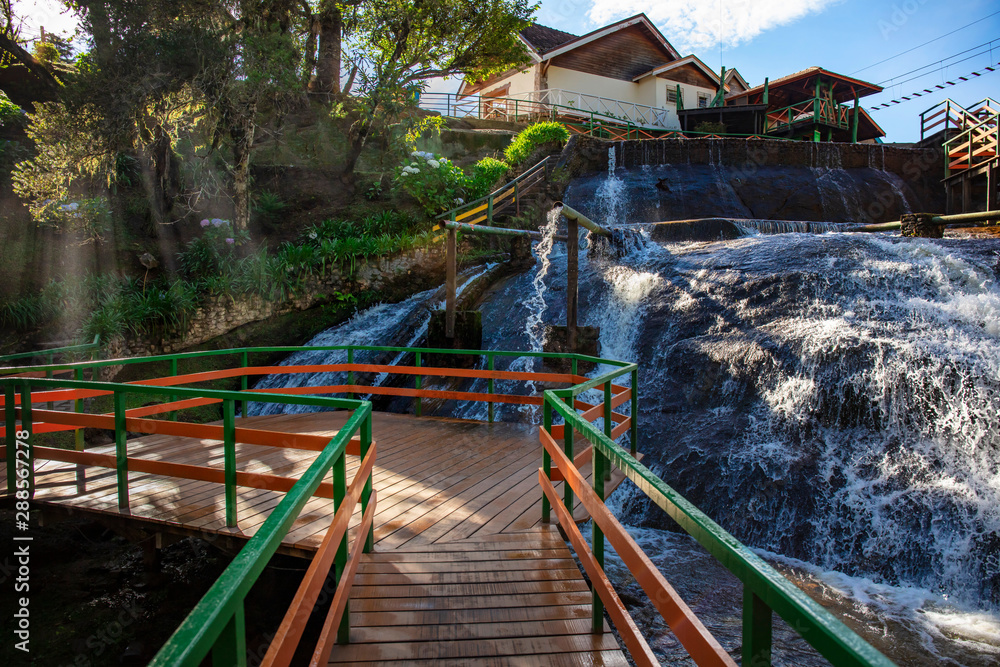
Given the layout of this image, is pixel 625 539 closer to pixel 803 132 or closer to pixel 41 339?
pixel 41 339

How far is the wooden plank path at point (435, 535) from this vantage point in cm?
284

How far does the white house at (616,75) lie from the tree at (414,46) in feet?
29.1

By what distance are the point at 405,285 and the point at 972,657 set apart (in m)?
12.3

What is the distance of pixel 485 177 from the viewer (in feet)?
58.4

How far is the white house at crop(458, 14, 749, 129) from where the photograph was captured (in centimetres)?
2873

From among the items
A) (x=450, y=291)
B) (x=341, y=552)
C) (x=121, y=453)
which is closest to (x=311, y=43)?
(x=450, y=291)

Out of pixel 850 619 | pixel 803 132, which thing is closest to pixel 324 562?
pixel 850 619

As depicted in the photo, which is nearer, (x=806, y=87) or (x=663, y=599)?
(x=663, y=599)

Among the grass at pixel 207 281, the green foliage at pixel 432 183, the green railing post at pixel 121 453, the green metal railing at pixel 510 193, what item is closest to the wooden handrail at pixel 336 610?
the green railing post at pixel 121 453

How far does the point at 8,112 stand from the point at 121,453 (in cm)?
1662

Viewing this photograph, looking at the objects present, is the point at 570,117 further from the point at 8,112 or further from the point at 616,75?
the point at 8,112

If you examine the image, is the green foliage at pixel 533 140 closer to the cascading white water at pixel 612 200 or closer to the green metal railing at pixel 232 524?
the cascading white water at pixel 612 200

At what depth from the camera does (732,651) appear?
4.42m

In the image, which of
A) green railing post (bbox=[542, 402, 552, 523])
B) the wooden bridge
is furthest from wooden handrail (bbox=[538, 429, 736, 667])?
green railing post (bbox=[542, 402, 552, 523])
